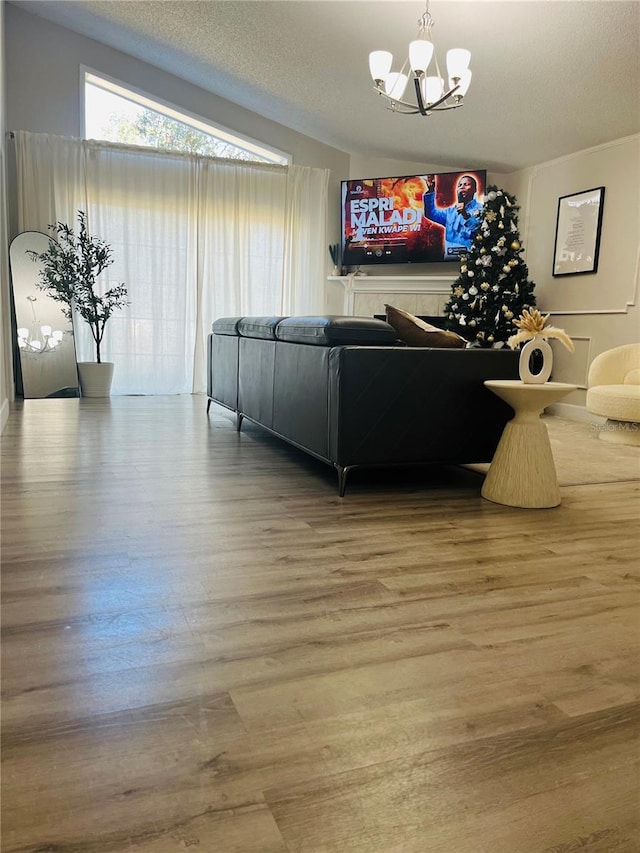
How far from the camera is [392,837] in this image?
0.88m

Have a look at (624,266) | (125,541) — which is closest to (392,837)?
(125,541)

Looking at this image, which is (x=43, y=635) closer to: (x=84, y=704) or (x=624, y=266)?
(x=84, y=704)

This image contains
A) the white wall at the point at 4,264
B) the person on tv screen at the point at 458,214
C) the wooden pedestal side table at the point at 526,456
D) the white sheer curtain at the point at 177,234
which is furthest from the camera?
the person on tv screen at the point at 458,214

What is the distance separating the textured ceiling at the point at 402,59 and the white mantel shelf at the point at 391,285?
4.19 ft

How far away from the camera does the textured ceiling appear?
4211 millimetres

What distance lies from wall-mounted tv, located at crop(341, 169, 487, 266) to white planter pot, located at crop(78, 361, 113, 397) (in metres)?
2.88

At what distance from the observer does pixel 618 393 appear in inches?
172

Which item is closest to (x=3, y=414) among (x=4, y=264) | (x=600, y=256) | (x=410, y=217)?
(x=4, y=264)

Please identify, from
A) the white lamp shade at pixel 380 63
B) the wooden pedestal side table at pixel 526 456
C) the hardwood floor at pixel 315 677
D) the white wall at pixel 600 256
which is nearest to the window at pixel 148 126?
the white wall at pixel 600 256

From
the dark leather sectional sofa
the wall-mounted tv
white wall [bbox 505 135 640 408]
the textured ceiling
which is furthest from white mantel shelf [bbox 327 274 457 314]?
the dark leather sectional sofa

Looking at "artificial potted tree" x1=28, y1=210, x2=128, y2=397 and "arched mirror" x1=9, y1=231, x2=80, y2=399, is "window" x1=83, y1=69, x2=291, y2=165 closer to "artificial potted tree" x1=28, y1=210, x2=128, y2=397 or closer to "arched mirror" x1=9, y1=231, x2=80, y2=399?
"artificial potted tree" x1=28, y1=210, x2=128, y2=397

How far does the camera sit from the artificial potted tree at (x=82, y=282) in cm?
584

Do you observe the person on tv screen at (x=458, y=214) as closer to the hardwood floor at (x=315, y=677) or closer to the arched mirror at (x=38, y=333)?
the arched mirror at (x=38, y=333)

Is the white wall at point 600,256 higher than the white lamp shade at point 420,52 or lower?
lower
